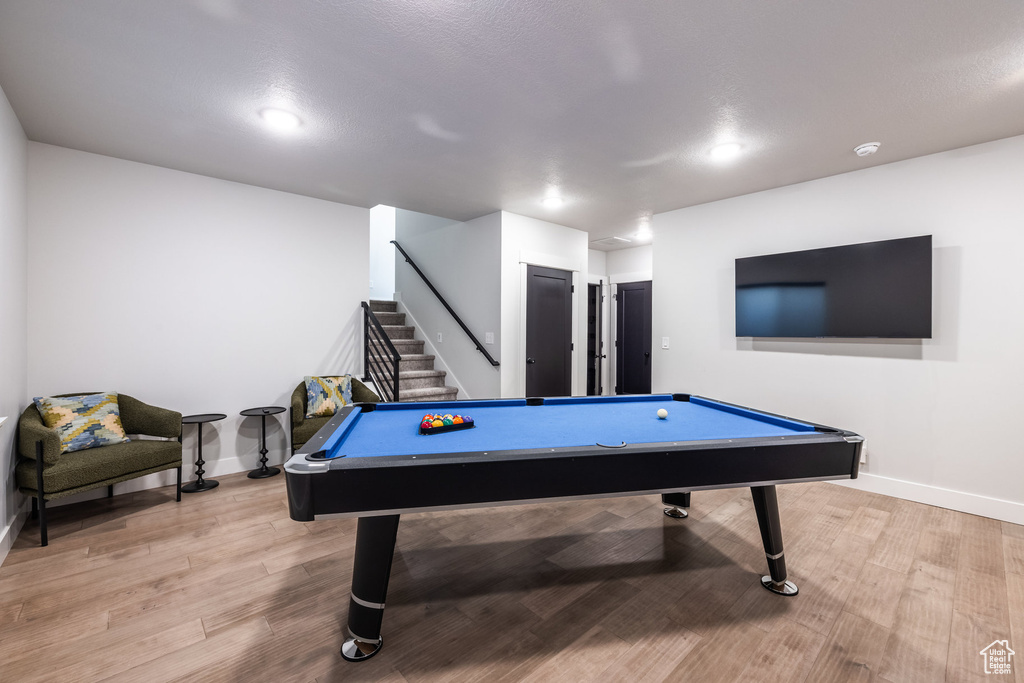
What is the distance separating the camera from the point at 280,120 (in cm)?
269

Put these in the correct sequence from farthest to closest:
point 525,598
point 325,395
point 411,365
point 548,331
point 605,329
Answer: point 605,329 → point 411,365 → point 548,331 → point 325,395 → point 525,598

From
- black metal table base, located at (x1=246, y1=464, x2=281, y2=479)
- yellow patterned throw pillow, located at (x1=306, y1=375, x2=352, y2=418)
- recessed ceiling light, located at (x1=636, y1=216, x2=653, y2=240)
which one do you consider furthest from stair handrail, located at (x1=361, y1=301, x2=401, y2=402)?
recessed ceiling light, located at (x1=636, y1=216, x2=653, y2=240)

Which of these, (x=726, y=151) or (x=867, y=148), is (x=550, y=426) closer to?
(x=726, y=151)

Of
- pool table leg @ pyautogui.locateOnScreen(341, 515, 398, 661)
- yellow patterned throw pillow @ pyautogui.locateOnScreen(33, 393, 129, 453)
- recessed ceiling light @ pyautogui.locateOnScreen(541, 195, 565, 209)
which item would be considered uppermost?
recessed ceiling light @ pyautogui.locateOnScreen(541, 195, 565, 209)

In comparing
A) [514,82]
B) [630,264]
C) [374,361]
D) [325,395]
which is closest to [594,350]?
[630,264]

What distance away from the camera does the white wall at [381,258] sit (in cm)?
688

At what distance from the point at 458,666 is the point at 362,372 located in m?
3.57

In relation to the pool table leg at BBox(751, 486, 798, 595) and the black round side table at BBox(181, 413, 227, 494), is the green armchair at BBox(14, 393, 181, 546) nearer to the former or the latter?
the black round side table at BBox(181, 413, 227, 494)

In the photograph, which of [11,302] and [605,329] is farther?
[605,329]

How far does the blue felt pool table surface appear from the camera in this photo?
5.98ft

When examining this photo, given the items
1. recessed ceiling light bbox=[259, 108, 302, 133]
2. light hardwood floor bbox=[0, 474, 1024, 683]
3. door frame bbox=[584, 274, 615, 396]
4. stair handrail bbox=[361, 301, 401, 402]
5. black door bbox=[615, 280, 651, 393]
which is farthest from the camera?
door frame bbox=[584, 274, 615, 396]

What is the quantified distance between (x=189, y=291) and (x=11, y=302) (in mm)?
1118

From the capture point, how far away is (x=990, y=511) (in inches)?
117

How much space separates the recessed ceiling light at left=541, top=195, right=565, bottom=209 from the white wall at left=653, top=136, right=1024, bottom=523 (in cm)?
170
